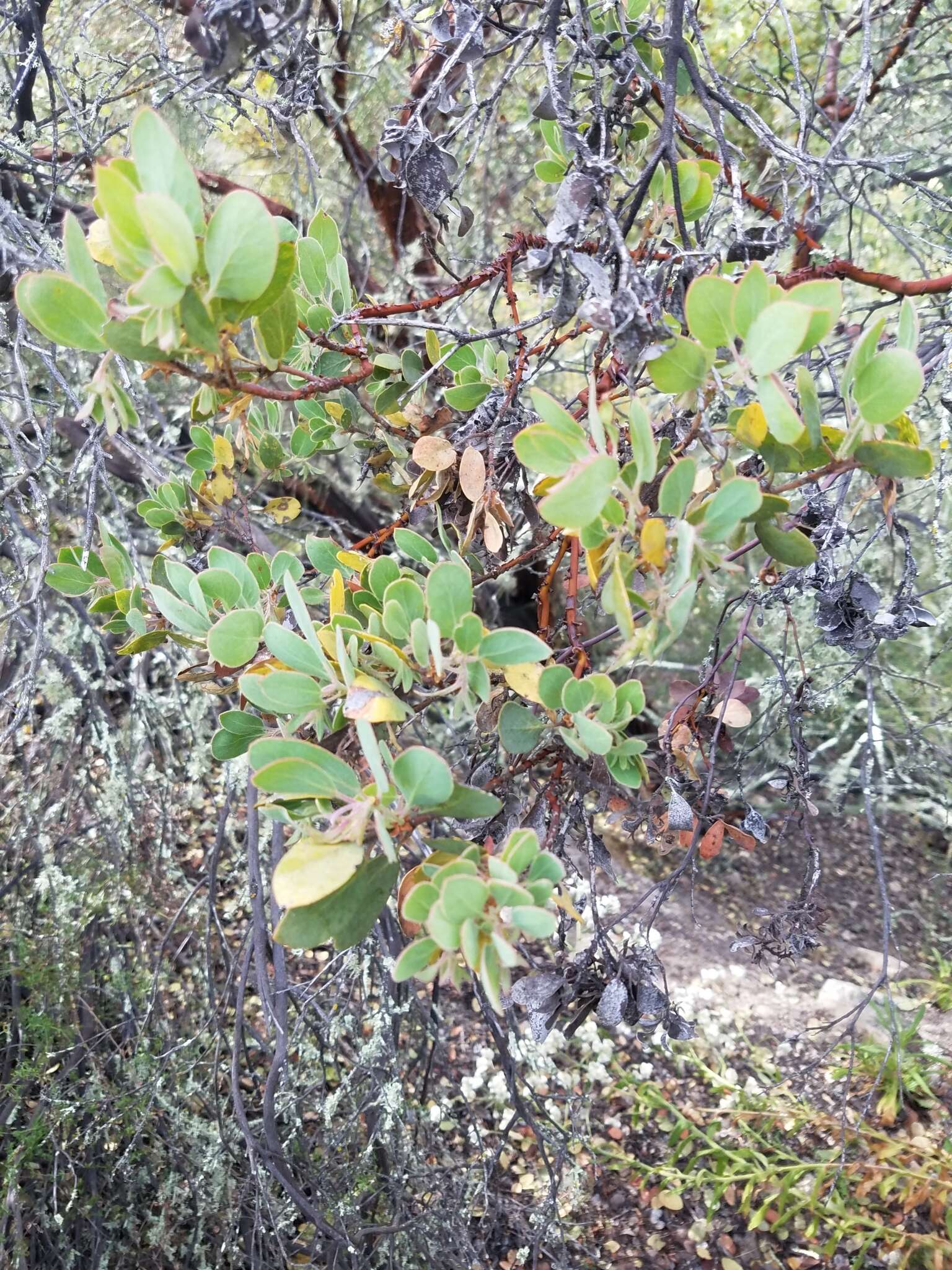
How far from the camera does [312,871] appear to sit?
40 cm

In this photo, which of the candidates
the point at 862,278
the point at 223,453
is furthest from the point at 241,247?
the point at 862,278

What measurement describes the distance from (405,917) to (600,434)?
0.90ft

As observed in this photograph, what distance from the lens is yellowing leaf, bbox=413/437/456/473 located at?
686 millimetres

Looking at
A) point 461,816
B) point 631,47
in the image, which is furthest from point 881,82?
point 461,816

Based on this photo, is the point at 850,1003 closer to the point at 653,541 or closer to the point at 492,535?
the point at 492,535

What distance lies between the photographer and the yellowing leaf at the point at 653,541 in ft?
1.46

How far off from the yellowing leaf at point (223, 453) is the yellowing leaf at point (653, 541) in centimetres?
50

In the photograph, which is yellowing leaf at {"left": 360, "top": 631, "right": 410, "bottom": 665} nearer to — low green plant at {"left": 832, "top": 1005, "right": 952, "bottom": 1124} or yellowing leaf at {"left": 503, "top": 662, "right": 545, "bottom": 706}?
yellowing leaf at {"left": 503, "top": 662, "right": 545, "bottom": 706}

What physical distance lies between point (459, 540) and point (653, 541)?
33cm

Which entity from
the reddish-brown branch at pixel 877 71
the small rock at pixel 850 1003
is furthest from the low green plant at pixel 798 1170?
the reddish-brown branch at pixel 877 71

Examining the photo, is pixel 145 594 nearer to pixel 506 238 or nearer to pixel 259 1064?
pixel 506 238

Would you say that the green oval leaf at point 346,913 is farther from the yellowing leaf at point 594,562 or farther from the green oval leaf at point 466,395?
the green oval leaf at point 466,395

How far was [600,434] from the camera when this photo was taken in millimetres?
442

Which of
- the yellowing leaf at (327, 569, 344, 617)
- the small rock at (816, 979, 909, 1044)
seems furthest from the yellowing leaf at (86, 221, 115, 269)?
the small rock at (816, 979, 909, 1044)
